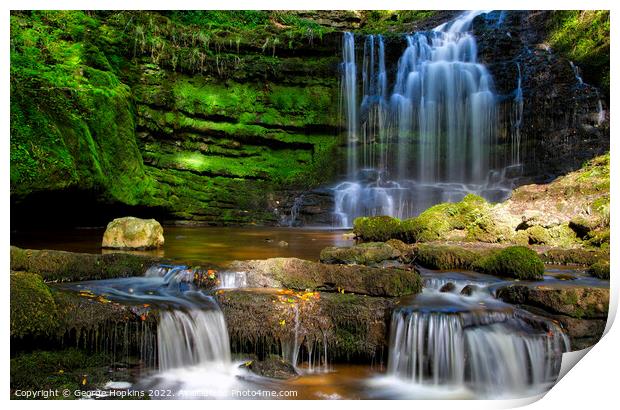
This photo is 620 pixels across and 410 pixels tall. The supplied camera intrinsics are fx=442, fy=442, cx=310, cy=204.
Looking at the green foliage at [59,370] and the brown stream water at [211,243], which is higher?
the brown stream water at [211,243]

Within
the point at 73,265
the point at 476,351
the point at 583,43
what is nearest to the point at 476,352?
the point at 476,351

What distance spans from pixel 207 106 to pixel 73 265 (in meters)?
9.56

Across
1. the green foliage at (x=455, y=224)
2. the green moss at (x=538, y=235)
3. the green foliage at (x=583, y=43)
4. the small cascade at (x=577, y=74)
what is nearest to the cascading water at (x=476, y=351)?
the green moss at (x=538, y=235)

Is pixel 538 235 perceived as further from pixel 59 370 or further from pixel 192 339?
pixel 59 370

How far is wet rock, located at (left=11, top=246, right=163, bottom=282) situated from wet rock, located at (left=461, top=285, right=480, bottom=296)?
3.44 m

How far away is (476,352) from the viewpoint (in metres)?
3.66

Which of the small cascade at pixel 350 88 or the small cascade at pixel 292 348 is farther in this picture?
the small cascade at pixel 350 88

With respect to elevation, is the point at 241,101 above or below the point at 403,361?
above

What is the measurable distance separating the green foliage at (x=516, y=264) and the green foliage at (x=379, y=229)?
9.17 feet

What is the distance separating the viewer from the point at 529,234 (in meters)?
7.25

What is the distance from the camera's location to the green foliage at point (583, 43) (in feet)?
30.1

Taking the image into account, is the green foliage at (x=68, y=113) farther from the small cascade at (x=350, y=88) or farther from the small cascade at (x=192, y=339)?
the small cascade at (x=350, y=88)

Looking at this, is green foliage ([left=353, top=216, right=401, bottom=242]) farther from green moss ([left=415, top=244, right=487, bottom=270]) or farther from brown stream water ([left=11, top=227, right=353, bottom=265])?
green moss ([left=415, top=244, right=487, bottom=270])

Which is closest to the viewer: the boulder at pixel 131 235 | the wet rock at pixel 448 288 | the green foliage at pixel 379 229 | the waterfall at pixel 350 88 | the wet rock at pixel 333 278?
the wet rock at pixel 333 278
